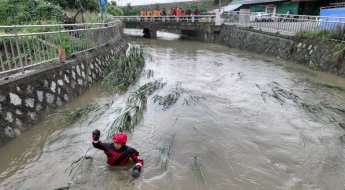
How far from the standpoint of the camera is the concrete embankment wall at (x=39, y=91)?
5.01 metres

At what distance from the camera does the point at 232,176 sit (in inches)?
176

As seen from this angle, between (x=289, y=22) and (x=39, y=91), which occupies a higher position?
(x=289, y=22)

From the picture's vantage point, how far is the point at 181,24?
2706cm

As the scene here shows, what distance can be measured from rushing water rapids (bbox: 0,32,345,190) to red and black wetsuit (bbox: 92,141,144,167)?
160mm

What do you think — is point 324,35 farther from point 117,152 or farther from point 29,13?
point 29,13

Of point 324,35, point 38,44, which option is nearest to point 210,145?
point 38,44

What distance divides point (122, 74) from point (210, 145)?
5.24 meters

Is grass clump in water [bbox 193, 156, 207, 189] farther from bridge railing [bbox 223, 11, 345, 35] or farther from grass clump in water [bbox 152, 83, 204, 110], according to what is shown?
bridge railing [bbox 223, 11, 345, 35]

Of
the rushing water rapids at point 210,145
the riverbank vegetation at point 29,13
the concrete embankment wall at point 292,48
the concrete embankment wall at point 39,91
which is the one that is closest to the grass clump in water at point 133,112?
the rushing water rapids at point 210,145

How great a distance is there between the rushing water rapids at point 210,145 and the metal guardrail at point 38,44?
1.37m

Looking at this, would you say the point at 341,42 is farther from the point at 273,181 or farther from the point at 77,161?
the point at 77,161

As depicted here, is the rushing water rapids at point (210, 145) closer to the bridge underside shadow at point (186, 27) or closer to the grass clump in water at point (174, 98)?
the grass clump in water at point (174, 98)

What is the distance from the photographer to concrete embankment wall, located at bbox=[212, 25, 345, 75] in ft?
37.0

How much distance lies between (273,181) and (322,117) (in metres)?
3.33
